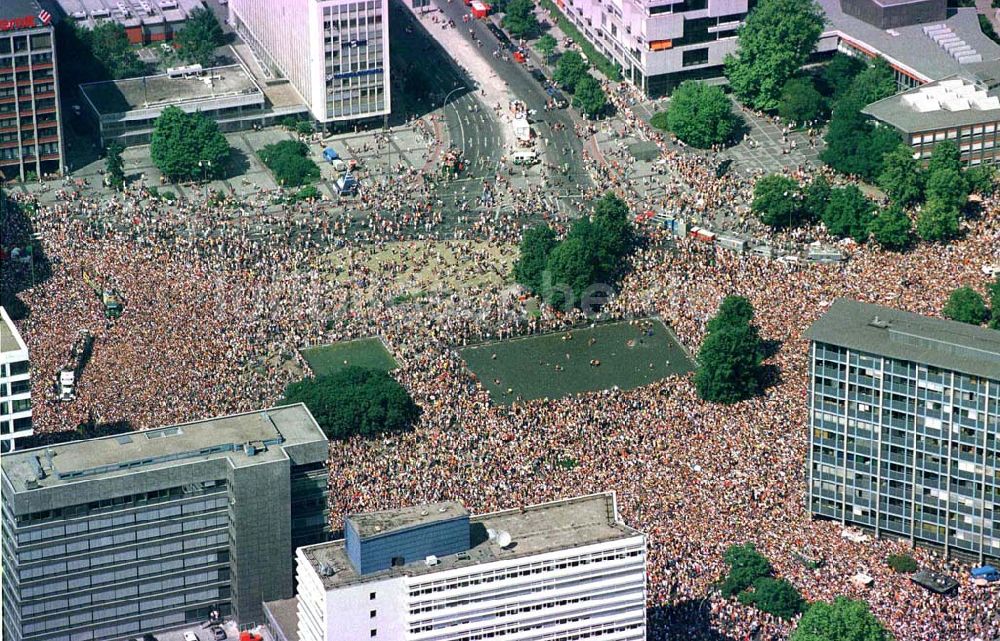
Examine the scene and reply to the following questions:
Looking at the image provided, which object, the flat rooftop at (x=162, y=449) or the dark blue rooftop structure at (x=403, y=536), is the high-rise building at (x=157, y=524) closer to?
the flat rooftop at (x=162, y=449)

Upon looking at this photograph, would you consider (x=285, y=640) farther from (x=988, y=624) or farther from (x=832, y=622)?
(x=988, y=624)

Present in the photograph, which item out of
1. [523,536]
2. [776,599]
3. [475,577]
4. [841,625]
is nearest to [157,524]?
[475,577]

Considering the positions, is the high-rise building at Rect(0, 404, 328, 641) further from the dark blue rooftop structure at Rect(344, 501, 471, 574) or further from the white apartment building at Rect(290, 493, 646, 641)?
the dark blue rooftop structure at Rect(344, 501, 471, 574)

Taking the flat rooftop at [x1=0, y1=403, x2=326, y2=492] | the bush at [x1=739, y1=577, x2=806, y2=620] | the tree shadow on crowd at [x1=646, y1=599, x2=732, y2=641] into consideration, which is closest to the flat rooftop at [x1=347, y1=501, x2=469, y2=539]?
the flat rooftop at [x1=0, y1=403, x2=326, y2=492]

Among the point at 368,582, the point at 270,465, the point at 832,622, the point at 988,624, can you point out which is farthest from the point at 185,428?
the point at 988,624

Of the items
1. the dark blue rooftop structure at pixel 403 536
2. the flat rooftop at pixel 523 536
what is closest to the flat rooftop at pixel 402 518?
the dark blue rooftop structure at pixel 403 536

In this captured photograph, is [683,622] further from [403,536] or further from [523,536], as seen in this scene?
[403,536]

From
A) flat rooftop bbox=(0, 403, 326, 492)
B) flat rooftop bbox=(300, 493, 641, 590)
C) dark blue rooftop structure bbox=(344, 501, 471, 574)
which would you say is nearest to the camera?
dark blue rooftop structure bbox=(344, 501, 471, 574)
